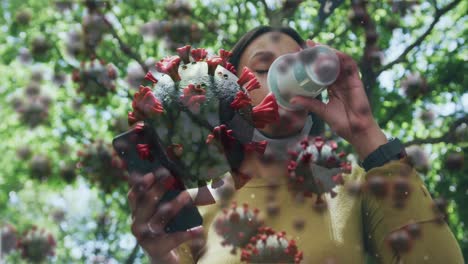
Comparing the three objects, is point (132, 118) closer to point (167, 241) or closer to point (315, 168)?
point (167, 241)

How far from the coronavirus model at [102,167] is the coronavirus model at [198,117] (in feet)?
3.13

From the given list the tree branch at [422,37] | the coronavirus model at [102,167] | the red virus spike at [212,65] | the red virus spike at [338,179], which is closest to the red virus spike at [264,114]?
the red virus spike at [212,65]

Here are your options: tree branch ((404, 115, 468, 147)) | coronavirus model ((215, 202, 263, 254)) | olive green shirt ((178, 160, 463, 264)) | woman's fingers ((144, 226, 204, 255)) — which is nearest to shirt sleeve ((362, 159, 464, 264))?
olive green shirt ((178, 160, 463, 264))

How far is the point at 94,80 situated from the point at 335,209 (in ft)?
6.08

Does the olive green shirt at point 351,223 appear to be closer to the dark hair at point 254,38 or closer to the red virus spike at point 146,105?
the dark hair at point 254,38

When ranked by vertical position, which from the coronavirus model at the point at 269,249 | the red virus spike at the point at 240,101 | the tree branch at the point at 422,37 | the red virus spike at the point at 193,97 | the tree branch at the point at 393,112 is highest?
the red virus spike at the point at 193,97

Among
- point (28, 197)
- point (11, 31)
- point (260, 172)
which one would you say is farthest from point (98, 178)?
point (28, 197)

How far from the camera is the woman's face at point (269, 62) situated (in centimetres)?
357

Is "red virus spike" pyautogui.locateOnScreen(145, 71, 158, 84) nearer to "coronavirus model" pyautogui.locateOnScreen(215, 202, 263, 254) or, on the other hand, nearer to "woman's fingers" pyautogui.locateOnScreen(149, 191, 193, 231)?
"woman's fingers" pyautogui.locateOnScreen(149, 191, 193, 231)

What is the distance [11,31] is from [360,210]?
31.9ft

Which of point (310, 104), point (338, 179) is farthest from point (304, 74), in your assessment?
point (338, 179)

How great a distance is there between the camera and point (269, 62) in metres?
3.81

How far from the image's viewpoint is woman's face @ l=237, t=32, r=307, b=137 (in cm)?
357

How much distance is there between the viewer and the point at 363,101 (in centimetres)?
349
